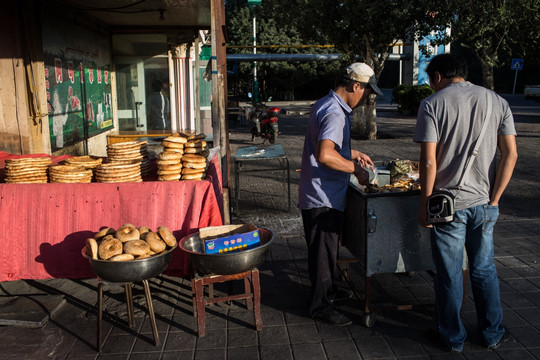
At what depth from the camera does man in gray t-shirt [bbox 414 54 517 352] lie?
10.6 ft

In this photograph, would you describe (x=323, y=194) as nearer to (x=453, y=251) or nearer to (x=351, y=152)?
(x=351, y=152)

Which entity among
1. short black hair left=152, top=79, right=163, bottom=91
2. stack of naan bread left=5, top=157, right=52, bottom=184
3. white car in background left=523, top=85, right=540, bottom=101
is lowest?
stack of naan bread left=5, top=157, right=52, bottom=184

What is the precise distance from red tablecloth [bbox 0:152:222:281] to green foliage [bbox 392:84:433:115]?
21592mm

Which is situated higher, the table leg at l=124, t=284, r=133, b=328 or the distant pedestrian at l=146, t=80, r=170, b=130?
the distant pedestrian at l=146, t=80, r=170, b=130

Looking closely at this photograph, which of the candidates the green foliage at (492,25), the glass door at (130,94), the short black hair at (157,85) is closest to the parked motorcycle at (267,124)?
the short black hair at (157,85)

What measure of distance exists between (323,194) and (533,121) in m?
20.9

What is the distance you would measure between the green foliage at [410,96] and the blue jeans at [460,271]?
21831mm

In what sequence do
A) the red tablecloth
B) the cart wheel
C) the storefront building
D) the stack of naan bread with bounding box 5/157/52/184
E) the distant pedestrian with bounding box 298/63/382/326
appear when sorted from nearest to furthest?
the distant pedestrian with bounding box 298/63/382/326 < the cart wheel < the red tablecloth < the stack of naan bread with bounding box 5/157/52/184 < the storefront building

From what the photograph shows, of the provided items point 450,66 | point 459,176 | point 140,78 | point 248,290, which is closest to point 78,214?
point 248,290

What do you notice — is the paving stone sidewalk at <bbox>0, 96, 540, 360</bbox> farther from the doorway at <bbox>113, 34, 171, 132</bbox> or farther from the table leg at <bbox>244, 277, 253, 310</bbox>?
the doorway at <bbox>113, 34, 171, 132</bbox>

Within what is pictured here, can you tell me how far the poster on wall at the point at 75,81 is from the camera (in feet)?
25.3

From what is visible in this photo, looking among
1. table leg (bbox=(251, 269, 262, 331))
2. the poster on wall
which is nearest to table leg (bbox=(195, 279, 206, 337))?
table leg (bbox=(251, 269, 262, 331))

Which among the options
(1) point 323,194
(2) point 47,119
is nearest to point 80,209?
(1) point 323,194

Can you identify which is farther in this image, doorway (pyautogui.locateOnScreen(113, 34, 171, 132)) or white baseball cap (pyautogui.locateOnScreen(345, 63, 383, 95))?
doorway (pyautogui.locateOnScreen(113, 34, 171, 132))
